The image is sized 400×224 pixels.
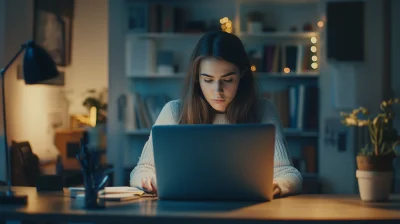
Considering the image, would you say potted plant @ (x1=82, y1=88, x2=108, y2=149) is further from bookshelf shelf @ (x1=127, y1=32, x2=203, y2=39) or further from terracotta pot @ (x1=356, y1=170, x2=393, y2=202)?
terracotta pot @ (x1=356, y1=170, x2=393, y2=202)

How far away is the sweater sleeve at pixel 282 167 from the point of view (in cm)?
275

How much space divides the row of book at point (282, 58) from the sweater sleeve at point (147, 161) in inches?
101

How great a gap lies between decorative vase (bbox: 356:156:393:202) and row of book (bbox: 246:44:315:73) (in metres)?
3.14

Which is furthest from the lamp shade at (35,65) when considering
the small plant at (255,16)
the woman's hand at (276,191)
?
the small plant at (255,16)

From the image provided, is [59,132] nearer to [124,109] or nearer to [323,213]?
[124,109]

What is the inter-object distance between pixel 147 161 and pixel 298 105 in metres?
2.85

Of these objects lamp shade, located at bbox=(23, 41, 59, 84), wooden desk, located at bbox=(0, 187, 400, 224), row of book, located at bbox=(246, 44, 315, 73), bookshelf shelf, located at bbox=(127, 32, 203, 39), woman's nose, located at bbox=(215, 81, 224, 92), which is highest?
bookshelf shelf, located at bbox=(127, 32, 203, 39)

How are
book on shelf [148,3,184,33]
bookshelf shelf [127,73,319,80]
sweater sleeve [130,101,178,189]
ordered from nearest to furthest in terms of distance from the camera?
sweater sleeve [130,101,178,189] < bookshelf shelf [127,73,319,80] < book on shelf [148,3,184,33]

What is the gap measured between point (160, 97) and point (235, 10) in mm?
932

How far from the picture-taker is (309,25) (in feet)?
18.6

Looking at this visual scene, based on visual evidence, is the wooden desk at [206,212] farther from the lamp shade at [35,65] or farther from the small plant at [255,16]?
the small plant at [255,16]

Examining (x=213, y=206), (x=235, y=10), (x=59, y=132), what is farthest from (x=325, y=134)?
(x=213, y=206)

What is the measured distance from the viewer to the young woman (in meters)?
2.97

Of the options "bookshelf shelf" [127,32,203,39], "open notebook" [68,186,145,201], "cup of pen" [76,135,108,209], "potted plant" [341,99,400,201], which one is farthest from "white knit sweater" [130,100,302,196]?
"bookshelf shelf" [127,32,203,39]
